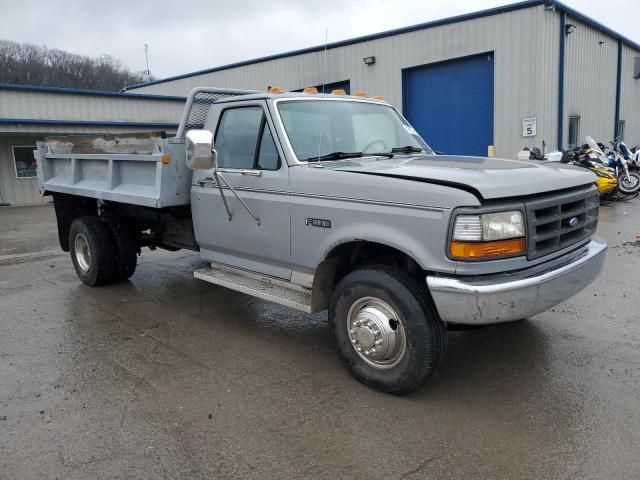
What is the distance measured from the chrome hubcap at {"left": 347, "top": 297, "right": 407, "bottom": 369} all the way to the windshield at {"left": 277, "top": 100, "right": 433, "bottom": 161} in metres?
1.32

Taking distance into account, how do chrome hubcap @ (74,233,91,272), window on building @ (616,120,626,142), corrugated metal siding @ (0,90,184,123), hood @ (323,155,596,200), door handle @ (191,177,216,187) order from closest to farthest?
hood @ (323,155,596,200) → door handle @ (191,177,216,187) → chrome hubcap @ (74,233,91,272) → corrugated metal siding @ (0,90,184,123) → window on building @ (616,120,626,142)

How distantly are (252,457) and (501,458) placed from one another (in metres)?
1.37

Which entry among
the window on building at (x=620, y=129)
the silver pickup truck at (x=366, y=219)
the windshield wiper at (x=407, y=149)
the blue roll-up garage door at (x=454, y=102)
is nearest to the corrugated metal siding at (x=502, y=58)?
the blue roll-up garage door at (x=454, y=102)

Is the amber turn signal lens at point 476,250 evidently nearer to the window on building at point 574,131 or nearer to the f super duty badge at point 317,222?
the f super duty badge at point 317,222

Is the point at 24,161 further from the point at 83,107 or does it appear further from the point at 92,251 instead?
the point at 92,251

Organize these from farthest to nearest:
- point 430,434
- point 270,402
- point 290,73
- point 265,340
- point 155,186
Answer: point 290,73
point 155,186
point 265,340
point 270,402
point 430,434

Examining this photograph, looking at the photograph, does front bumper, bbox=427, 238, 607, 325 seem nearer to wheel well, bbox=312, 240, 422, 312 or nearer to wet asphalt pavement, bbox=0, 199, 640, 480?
wheel well, bbox=312, 240, 422, 312

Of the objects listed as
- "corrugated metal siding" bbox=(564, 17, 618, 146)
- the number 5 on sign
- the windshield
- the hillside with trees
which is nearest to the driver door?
the windshield

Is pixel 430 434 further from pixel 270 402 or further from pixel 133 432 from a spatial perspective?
pixel 133 432

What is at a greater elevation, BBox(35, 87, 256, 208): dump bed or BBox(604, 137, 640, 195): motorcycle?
BBox(35, 87, 256, 208): dump bed

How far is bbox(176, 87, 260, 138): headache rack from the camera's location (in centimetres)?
556

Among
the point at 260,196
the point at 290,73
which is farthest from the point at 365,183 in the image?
the point at 290,73

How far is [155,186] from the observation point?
5273mm

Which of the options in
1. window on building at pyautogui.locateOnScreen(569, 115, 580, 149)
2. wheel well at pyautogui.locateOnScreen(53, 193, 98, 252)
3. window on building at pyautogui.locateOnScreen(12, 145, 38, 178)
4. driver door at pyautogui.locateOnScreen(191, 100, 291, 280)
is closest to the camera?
driver door at pyautogui.locateOnScreen(191, 100, 291, 280)
